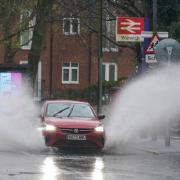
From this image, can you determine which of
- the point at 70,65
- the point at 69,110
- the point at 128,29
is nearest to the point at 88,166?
the point at 69,110

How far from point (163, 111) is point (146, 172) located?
25.6ft

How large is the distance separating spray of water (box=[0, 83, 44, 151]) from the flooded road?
128 cm

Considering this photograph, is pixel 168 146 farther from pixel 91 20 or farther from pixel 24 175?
pixel 91 20

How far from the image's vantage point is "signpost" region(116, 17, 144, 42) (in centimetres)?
2642

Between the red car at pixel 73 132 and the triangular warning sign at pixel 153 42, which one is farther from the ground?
the triangular warning sign at pixel 153 42

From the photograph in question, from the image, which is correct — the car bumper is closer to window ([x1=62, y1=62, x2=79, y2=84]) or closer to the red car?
the red car

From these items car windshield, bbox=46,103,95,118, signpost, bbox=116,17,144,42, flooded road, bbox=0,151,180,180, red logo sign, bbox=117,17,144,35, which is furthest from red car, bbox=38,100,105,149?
red logo sign, bbox=117,17,144,35

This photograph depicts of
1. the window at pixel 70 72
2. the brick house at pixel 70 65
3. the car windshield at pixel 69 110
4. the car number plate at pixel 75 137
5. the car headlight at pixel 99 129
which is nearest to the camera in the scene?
the car number plate at pixel 75 137

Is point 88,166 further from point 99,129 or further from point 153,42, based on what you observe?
point 153,42

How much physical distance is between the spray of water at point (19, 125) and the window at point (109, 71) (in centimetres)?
3195

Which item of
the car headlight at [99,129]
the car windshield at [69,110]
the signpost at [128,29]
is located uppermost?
the signpost at [128,29]

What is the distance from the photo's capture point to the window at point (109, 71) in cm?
5925

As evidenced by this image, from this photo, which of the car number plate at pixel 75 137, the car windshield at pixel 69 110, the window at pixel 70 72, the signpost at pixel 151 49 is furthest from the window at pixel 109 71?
the car number plate at pixel 75 137

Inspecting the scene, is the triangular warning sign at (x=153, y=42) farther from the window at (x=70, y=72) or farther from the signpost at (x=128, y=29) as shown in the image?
the window at (x=70, y=72)
